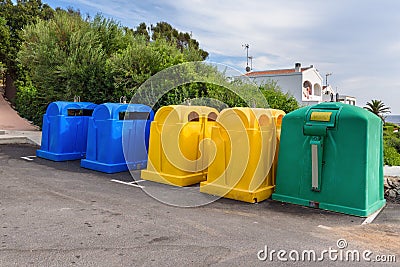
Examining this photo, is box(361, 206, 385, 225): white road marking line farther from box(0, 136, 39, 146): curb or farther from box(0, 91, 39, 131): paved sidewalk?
box(0, 91, 39, 131): paved sidewalk

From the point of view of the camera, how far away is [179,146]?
19.7 ft

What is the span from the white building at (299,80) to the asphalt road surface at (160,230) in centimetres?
2551

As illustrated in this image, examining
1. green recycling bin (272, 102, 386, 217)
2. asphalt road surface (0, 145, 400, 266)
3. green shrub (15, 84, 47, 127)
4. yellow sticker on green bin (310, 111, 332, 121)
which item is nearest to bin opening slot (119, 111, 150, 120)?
asphalt road surface (0, 145, 400, 266)

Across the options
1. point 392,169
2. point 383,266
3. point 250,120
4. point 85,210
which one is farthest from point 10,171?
point 392,169

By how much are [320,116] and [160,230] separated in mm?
2524

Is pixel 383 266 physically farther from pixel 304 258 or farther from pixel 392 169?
pixel 392 169

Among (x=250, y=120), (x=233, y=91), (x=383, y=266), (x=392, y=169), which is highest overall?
(x=233, y=91)

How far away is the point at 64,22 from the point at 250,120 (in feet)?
33.6

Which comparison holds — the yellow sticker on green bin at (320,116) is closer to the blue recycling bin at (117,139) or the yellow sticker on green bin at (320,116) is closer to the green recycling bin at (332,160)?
the green recycling bin at (332,160)

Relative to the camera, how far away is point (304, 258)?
3279mm

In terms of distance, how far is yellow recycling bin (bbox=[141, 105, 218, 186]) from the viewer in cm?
601

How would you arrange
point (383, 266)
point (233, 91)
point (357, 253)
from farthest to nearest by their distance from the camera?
point (233, 91) → point (357, 253) → point (383, 266)

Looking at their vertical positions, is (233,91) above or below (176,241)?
above

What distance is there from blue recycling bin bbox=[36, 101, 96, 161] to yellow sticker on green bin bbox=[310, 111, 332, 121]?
17.6 feet
